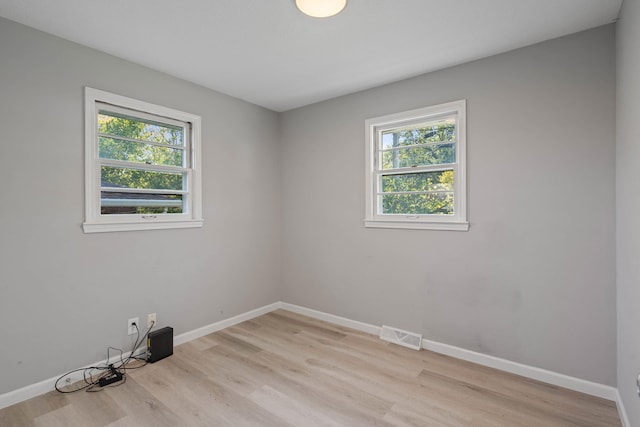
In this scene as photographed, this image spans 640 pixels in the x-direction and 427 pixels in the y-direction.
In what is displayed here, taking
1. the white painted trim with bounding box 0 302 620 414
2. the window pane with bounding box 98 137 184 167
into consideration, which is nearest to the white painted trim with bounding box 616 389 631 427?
the white painted trim with bounding box 0 302 620 414

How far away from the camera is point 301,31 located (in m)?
2.25

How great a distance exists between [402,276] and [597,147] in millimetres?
1814

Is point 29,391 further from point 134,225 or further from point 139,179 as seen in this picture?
point 139,179

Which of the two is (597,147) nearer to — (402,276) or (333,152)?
(402,276)

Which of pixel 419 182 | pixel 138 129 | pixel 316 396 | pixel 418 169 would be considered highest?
pixel 138 129

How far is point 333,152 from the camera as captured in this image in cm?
362

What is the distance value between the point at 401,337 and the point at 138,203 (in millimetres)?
2763

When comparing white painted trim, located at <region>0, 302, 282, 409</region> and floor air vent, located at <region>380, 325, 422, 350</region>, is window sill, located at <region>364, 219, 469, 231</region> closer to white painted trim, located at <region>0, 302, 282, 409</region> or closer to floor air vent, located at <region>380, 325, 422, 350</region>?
floor air vent, located at <region>380, 325, 422, 350</region>

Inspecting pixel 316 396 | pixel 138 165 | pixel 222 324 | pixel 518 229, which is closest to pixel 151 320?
pixel 222 324

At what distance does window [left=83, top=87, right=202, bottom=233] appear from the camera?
2498mm

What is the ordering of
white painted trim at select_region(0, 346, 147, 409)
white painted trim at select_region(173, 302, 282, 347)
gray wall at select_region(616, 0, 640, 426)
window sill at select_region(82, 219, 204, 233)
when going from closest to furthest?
gray wall at select_region(616, 0, 640, 426) → white painted trim at select_region(0, 346, 147, 409) → window sill at select_region(82, 219, 204, 233) → white painted trim at select_region(173, 302, 282, 347)

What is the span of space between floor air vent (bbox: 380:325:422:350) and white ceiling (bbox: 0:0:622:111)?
249 centimetres

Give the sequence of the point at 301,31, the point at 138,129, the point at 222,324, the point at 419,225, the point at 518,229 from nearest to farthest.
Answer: the point at 301,31 → the point at 518,229 → the point at 138,129 → the point at 419,225 → the point at 222,324

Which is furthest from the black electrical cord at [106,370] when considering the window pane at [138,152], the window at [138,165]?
the window pane at [138,152]
